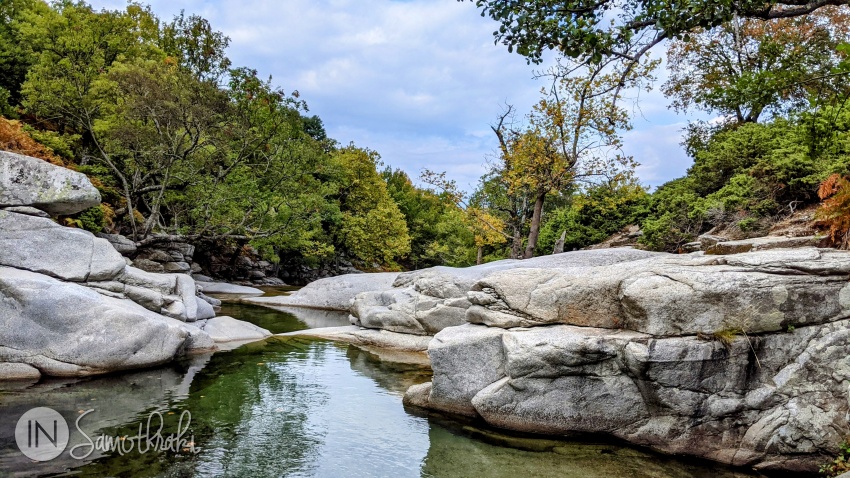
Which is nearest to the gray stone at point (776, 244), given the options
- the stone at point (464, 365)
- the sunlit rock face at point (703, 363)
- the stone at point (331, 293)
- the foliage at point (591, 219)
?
the sunlit rock face at point (703, 363)

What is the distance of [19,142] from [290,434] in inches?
748

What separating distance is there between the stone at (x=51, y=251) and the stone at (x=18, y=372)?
2.42m

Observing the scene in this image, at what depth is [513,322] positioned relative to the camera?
989 cm

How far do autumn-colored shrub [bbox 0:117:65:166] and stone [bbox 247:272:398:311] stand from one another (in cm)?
1196

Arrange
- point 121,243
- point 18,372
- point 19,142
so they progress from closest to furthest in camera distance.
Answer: point 18,372 < point 19,142 < point 121,243

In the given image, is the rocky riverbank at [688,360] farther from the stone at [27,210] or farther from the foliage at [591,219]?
the foliage at [591,219]

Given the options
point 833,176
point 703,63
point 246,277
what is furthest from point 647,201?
point 246,277

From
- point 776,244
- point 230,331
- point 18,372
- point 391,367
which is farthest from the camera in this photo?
point 230,331

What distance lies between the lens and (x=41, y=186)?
12.9 meters

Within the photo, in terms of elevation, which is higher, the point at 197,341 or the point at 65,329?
the point at 65,329

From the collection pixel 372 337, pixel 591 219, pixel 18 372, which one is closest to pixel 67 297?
pixel 18 372

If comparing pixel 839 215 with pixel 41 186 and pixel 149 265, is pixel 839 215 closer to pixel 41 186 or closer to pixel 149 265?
pixel 41 186

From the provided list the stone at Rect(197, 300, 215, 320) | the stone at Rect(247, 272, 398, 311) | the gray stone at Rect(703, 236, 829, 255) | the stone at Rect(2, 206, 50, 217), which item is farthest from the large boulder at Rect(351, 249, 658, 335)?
the stone at Rect(2, 206, 50, 217)

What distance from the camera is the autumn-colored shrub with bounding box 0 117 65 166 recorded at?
18531mm
